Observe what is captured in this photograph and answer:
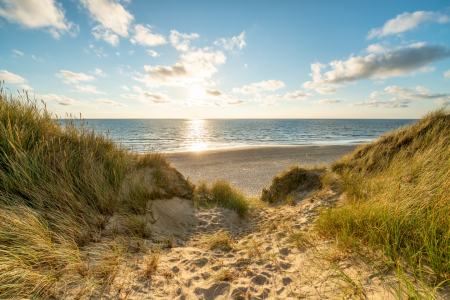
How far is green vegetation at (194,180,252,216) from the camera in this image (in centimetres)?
636

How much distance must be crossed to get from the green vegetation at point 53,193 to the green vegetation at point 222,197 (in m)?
0.62

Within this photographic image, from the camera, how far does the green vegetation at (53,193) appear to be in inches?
88.7

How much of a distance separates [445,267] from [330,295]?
1.22 metres

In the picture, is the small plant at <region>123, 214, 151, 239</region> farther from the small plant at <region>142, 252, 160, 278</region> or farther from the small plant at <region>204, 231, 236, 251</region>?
the small plant at <region>204, 231, 236, 251</region>

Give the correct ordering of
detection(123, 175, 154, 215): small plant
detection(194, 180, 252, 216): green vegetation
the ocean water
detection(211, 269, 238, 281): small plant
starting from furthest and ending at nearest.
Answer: the ocean water < detection(194, 180, 252, 216): green vegetation < detection(123, 175, 154, 215): small plant < detection(211, 269, 238, 281): small plant

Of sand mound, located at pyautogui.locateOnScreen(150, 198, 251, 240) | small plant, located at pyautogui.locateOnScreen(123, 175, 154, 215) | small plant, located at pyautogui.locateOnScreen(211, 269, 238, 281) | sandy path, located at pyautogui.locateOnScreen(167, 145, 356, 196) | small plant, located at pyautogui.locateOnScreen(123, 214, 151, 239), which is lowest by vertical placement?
sandy path, located at pyautogui.locateOnScreen(167, 145, 356, 196)

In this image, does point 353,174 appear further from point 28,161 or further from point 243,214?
point 28,161

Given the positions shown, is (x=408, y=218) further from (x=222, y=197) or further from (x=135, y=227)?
(x=222, y=197)

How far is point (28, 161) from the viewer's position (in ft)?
12.5

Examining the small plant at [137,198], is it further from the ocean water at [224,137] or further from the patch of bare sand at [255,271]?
the ocean water at [224,137]

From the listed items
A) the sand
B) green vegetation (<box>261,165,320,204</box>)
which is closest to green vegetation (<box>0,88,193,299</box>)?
the sand

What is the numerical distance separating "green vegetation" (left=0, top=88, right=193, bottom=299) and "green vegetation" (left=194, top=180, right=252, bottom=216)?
62 centimetres

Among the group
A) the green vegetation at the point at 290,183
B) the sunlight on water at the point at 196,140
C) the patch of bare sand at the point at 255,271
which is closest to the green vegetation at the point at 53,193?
the patch of bare sand at the point at 255,271

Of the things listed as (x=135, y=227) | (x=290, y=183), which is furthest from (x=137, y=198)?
(x=290, y=183)
